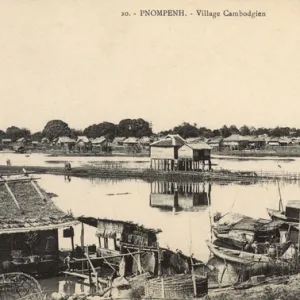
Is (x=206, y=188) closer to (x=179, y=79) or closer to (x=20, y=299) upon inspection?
(x=179, y=79)

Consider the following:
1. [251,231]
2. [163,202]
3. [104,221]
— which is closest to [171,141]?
[163,202]

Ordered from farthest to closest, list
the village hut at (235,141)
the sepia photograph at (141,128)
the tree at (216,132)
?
the village hut at (235,141) < the tree at (216,132) < the sepia photograph at (141,128)

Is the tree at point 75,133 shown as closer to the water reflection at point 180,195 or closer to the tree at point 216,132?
the water reflection at point 180,195

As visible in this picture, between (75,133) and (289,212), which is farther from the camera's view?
(289,212)

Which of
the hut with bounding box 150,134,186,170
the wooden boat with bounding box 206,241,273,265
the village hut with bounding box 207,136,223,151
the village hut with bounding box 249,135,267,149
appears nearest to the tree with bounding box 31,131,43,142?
the hut with bounding box 150,134,186,170

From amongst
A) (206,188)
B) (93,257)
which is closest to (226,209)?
(206,188)

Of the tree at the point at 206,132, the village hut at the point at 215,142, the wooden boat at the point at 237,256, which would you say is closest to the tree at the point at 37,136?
the tree at the point at 206,132

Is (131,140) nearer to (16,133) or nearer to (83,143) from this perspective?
(83,143)
